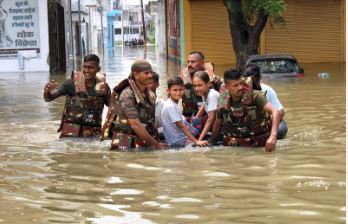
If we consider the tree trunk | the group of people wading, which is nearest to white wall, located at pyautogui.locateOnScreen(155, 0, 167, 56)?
the tree trunk

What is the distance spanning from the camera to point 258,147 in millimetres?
8133

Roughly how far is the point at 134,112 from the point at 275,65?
12.1 metres

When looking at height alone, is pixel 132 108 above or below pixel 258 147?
above

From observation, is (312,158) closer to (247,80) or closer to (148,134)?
(247,80)

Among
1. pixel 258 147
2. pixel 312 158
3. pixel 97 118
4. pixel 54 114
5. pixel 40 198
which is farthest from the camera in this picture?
pixel 54 114

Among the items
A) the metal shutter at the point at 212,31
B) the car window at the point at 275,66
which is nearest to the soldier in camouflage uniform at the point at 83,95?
the car window at the point at 275,66

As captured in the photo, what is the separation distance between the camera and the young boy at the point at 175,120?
8.04 meters

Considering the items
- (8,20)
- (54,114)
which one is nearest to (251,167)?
(54,114)

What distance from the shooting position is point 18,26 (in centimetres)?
2806

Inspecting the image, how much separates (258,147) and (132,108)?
1.58 metres

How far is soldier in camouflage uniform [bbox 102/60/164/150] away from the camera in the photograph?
25.7ft

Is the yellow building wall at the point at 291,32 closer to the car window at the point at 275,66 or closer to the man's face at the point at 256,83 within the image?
the car window at the point at 275,66

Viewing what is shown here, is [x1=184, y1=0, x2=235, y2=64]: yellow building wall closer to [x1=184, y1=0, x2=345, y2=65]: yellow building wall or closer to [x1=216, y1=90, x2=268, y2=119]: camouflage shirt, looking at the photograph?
[x1=184, y1=0, x2=345, y2=65]: yellow building wall

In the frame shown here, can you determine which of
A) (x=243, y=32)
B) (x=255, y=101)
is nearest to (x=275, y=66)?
(x=243, y=32)
